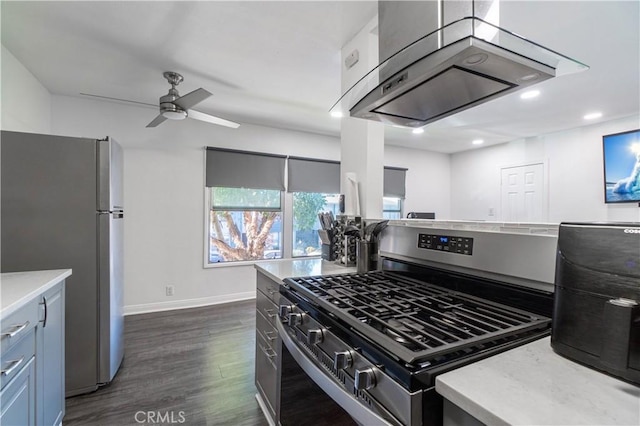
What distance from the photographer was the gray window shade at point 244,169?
390 centimetres

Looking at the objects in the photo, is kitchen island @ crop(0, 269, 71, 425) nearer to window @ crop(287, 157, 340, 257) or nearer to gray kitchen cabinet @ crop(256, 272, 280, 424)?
gray kitchen cabinet @ crop(256, 272, 280, 424)

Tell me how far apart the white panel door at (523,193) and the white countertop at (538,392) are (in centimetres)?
500

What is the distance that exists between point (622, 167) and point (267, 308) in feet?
15.6

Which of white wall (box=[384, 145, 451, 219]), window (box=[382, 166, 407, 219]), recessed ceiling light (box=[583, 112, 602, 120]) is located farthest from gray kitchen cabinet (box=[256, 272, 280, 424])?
recessed ceiling light (box=[583, 112, 602, 120])

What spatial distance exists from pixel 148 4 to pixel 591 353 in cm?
261

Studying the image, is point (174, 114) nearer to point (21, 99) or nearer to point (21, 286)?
point (21, 99)

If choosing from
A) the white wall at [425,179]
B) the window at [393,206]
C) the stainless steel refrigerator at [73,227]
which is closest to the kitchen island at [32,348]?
the stainless steel refrigerator at [73,227]

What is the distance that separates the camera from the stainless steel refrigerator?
71.4 inches

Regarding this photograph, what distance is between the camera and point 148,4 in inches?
71.5

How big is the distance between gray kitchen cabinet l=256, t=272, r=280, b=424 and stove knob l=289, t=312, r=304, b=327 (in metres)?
0.35

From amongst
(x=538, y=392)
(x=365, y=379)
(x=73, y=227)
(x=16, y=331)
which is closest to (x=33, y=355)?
(x=16, y=331)

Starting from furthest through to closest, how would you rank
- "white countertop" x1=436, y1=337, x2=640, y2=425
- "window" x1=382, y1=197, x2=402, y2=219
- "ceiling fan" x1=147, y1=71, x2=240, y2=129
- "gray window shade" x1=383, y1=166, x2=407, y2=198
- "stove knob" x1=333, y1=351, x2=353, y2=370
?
"window" x1=382, y1=197, x2=402, y2=219
"gray window shade" x1=383, y1=166, x2=407, y2=198
"ceiling fan" x1=147, y1=71, x2=240, y2=129
"stove knob" x1=333, y1=351, x2=353, y2=370
"white countertop" x1=436, y1=337, x2=640, y2=425

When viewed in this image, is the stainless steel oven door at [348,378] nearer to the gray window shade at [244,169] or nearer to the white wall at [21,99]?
the white wall at [21,99]

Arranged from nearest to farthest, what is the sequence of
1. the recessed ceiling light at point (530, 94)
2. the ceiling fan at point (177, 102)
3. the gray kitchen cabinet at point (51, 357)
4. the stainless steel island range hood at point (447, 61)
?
1. the stainless steel island range hood at point (447, 61)
2. the gray kitchen cabinet at point (51, 357)
3. the ceiling fan at point (177, 102)
4. the recessed ceiling light at point (530, 94)
